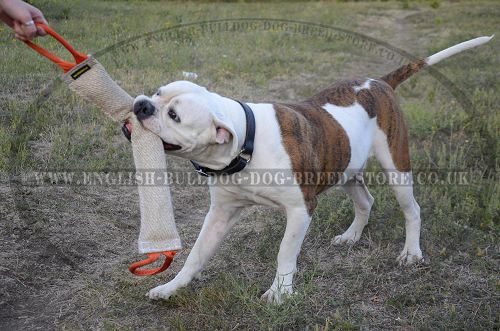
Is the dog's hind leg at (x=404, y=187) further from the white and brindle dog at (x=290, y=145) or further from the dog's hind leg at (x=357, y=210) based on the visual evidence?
the dog's hind leg at (x=357, y=210)

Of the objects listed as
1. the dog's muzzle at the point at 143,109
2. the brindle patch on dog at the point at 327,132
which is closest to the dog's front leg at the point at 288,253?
the brindle patch on dog at the point at 327,132

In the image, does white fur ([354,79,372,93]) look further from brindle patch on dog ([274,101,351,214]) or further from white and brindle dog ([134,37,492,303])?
brindle patch on dog ([274,101,351,214])

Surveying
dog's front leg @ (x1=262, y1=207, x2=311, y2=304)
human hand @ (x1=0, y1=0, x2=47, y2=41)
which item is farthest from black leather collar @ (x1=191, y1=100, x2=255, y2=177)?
human hand @ (x1=0, y1=0, x2=47, y2=41)

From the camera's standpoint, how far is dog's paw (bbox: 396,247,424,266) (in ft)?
14.0

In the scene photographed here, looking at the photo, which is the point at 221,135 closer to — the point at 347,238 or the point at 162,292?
the point at 162,292

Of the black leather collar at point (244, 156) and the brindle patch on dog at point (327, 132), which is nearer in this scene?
the black leather collar at point (244, 156)

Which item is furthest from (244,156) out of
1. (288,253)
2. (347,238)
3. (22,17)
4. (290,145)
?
(347,238)

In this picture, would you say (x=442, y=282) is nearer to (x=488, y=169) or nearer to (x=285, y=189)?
(x=285, y=189)

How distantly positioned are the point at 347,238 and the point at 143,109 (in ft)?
7.09

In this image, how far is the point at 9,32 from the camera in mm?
7926

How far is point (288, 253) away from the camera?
3.53 m

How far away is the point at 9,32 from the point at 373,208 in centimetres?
558

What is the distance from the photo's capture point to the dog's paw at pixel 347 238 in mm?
4531

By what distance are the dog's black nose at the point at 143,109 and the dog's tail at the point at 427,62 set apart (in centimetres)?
219
